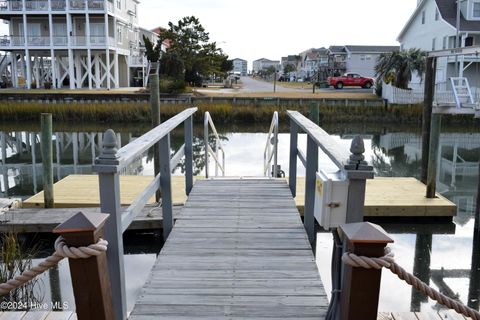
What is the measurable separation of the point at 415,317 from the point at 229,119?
24503 millimetres

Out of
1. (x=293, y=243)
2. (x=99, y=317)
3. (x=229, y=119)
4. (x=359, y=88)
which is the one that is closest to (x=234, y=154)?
(x=229, y=119)

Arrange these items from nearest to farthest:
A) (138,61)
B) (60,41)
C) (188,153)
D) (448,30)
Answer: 1. (188,153)
2. (448,30)
3. (60,41)
4. (138,61)

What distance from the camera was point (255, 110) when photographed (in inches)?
1102

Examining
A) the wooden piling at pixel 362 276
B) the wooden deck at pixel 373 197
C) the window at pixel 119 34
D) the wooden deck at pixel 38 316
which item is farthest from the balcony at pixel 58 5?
the wooden piling at pixel 362 276

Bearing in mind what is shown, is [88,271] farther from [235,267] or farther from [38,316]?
[235,267]

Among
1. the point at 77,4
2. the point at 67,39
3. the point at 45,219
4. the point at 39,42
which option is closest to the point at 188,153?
the point at 45,219

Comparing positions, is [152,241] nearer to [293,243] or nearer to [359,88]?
[293,243]

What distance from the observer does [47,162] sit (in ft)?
29.8

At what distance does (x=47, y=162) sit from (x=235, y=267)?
6286mm

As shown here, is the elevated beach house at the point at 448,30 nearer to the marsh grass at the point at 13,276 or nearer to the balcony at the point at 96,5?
the balcony at the point at 96,5

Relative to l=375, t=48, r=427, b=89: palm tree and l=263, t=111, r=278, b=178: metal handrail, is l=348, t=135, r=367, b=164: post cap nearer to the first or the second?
l=263, t=111, r=278, b=178: metal handrail

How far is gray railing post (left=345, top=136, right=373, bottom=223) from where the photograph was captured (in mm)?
2566

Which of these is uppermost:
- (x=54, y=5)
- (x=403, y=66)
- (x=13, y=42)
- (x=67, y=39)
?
(x=54, y=5)

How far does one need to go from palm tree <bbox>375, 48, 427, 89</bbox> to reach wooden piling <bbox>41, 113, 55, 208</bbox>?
27123 mm
